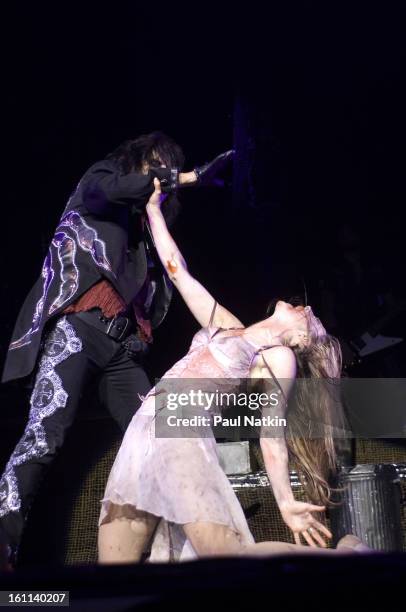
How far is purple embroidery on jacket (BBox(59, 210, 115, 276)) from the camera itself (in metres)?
3.01

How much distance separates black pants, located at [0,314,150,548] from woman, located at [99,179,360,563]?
0.38 m

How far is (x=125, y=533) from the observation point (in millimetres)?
2328

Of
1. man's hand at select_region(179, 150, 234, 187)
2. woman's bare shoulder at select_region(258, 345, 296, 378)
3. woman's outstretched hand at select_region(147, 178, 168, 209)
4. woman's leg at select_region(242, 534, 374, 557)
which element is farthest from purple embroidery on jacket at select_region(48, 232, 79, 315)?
woman's leg at select_region(242, 534, 374, 557)

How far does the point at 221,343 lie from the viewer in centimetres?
256

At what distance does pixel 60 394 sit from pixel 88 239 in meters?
0.66

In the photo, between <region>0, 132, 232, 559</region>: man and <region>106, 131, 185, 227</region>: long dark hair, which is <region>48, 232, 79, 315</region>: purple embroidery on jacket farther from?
<region>106, 131, 185, 227</region>: long dark hair

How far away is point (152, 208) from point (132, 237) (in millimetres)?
391

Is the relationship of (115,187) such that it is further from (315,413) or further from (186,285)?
(315,413)

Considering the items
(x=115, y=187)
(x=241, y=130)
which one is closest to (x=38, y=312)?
(x=115, y=187)

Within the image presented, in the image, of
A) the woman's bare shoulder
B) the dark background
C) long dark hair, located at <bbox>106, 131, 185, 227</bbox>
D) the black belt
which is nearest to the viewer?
the woman's bare shoulder

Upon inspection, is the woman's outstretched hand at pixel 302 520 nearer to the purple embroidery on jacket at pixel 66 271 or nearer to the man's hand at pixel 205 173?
the purple embroidery on jacket at pixel 66 271

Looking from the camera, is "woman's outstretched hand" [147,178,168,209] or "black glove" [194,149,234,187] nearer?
"woman's outstretched hand" [147,178,168,209]

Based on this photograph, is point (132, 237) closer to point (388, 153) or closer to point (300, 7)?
point (300, 7)

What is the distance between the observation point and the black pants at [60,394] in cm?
259
